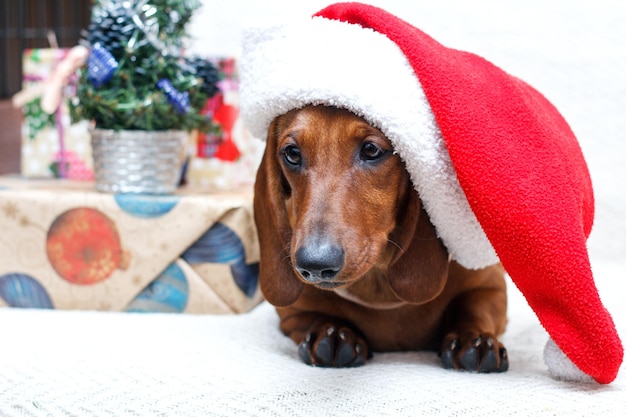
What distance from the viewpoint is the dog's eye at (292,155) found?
1.41 metres

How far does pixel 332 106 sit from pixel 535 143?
0.36 metres

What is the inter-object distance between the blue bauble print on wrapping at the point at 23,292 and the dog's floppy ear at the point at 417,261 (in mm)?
949

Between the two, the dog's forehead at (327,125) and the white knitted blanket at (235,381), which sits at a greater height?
the dog's forehead at (327,125)

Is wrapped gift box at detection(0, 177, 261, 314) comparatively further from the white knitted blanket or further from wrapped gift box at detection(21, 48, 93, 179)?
wrapped gift box at detection(21, 48, 93, 179)

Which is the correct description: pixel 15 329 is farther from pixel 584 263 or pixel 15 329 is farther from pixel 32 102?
pixel 584 263

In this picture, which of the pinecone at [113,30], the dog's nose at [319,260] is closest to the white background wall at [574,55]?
the pinecone at [113,30]

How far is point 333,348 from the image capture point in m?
1.45

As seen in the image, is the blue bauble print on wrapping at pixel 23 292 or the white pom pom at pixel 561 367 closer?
the white pom pom at pixel 561 367

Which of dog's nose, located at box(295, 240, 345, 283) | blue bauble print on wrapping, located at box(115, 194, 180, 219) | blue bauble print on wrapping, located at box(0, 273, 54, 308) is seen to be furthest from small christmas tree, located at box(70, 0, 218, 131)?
dog's nose, located at box(295, 240, 345, 283)

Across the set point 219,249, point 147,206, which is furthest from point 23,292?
point 219,249

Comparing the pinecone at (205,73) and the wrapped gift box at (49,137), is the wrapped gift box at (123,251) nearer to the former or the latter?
the pinecone at (205,73)

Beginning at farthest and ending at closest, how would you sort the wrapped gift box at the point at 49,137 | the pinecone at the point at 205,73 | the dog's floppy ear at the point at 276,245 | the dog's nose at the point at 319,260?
the wrapped gift box at the point at 49,137 → the pinecone at the point at 205,73 → the dog's floppy ear at the point at 276,245 → the dog's nose at the point at 319,260

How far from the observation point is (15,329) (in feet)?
5.33

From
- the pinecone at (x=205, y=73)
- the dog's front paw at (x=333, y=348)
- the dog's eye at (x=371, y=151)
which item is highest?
the pinecone at (x=205, y=73)
